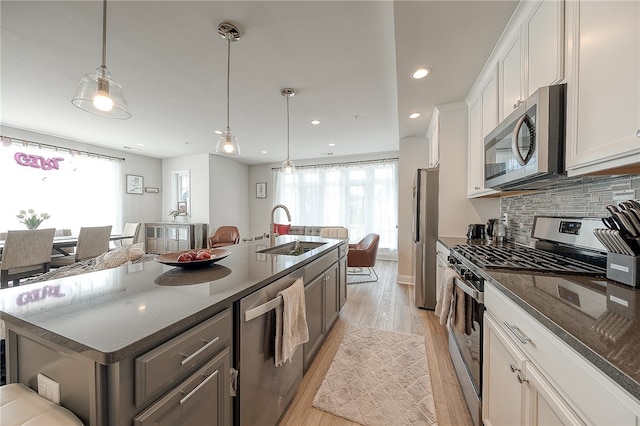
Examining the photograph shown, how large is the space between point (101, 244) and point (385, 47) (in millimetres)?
4723

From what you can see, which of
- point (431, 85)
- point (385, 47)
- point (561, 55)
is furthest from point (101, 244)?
point (561, 55)

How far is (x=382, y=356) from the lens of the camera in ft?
6.62

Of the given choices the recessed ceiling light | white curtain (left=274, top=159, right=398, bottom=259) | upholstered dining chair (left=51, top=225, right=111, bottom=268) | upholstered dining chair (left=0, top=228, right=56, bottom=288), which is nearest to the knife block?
the recessed ceiling light

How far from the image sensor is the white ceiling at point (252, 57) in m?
1.58

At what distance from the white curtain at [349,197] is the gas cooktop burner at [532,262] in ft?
12.8

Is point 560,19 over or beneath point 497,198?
over

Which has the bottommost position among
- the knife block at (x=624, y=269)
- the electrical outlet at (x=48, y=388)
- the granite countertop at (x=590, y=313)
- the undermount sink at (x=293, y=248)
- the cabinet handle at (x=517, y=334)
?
the electrical outlet at (x=48, y=388)

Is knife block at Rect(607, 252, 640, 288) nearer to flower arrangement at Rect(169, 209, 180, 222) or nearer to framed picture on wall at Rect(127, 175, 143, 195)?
flower arrangement at Rect(169, 209, 180, 222)

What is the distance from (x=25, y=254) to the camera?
2863 millimetres

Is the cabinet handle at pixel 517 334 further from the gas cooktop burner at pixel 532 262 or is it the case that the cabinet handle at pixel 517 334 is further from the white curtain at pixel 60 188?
the white curtain at pixel 60 188

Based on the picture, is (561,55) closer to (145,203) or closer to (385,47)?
(385,47)

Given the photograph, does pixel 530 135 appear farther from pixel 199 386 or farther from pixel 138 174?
pixel 138 174

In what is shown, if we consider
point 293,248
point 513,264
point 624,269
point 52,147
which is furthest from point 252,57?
point 52,147

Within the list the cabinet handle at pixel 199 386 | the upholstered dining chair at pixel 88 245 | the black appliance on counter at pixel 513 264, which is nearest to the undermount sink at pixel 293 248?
the cabinet handle at pixel 199 386
